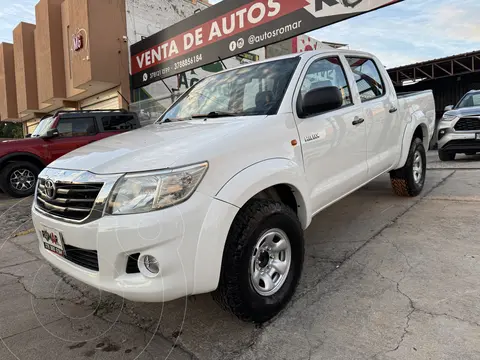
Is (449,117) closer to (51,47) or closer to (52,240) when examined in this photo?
(52,240)

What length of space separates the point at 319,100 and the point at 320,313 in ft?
5.17

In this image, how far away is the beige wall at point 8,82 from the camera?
74.1 ft

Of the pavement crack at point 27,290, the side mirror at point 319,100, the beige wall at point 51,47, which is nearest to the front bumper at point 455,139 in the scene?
the side mirror at point 319,100

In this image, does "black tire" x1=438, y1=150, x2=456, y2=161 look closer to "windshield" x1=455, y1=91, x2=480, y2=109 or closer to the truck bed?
"windshield" x1=455, y1=91, x2=480, y2=109

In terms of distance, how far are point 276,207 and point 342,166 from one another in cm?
118

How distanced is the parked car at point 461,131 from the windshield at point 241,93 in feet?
22.0

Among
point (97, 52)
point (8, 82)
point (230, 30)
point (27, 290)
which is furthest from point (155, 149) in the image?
point (8, 82)

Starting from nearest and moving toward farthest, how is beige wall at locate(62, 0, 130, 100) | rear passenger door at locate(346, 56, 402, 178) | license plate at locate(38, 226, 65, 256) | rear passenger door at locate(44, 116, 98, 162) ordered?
license plate at locate(38, 226, 65, 256), rear passenger door at locate(346, 56, 402, 178), rear passenger door at locate(44, 116, 98, 162), beige wall at locate(62, 0, 130, 100)

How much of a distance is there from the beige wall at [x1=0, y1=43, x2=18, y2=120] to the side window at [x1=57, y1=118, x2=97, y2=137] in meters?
18.8

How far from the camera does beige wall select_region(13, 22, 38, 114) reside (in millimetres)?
18984

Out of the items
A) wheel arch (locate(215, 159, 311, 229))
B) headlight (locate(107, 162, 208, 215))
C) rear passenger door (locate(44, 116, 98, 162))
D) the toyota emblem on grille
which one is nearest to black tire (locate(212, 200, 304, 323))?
wheel arch (locate(215, 159, 311, 229))

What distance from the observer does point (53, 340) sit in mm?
2359

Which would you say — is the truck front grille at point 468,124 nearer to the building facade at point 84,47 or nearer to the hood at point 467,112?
the hood at point 467,112

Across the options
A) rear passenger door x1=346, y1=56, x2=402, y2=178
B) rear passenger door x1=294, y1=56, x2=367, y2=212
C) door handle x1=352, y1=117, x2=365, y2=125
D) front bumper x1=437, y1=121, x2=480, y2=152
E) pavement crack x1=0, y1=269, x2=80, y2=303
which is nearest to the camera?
rear passenger door x1=294, y1=56, x2=367, y2=212
